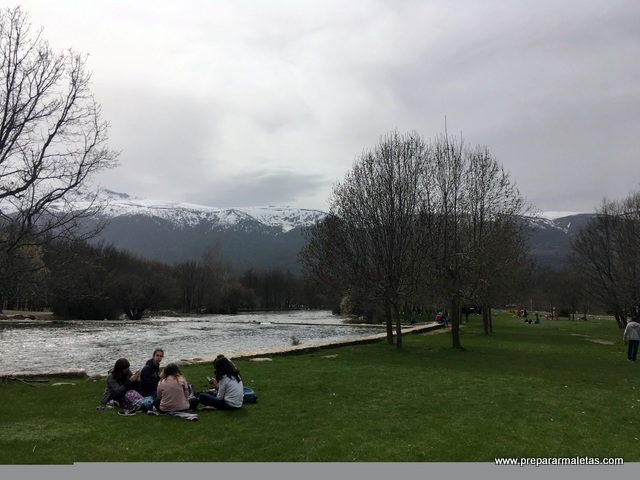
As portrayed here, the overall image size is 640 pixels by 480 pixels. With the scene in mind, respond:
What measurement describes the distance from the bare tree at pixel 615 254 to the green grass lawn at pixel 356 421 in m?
18.1

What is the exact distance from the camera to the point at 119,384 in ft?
35.8

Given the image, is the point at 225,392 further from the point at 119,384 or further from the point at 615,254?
the point at 615,254

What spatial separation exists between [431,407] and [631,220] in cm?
3141

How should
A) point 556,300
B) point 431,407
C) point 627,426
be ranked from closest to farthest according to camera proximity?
point 627,426 < point 431,407 < point 556,300

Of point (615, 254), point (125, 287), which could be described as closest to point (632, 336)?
point (615, 254)

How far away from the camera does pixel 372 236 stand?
2373 cm

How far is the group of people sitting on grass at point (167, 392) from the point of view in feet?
31.8

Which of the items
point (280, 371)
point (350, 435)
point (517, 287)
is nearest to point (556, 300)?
point (517, 287)

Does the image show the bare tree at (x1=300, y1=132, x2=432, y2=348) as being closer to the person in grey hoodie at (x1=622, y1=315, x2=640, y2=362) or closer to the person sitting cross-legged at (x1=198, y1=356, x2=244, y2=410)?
the person in grey hoodie at (x1=622, y1=315, x2=640, y2=362)

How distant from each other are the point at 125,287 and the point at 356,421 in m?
72.0

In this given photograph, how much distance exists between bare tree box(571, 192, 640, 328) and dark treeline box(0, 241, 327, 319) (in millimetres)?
23847

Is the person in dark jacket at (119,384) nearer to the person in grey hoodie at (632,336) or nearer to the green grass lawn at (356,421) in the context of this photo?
the green grass lawn at (356,421)

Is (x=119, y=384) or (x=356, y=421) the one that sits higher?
(x=119, y=384)

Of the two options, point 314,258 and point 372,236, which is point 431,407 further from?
point 314,258
